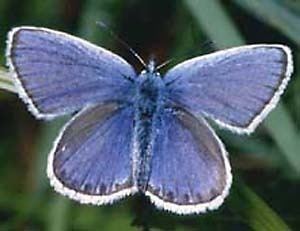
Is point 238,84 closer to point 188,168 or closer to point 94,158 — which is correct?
point 188,168

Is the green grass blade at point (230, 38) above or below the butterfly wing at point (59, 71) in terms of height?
below

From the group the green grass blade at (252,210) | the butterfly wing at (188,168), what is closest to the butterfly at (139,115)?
the butterfly wing at (188,168)

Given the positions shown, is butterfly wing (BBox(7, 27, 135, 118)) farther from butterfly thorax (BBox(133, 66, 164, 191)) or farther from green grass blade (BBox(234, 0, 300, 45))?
green grass blade (BBox(234, 0, 300, 45))

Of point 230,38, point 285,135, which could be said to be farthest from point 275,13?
point 285,135

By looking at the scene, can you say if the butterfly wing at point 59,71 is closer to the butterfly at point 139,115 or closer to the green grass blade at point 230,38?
the butterfly at point 139,115

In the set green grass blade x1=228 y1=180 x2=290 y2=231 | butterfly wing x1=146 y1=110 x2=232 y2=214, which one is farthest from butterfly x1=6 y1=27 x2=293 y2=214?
green grass blade x1=228 y1=180 x2=290 y2=231

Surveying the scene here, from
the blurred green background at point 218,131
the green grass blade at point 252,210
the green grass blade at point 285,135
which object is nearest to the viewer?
the green grass blade at point 252,210
